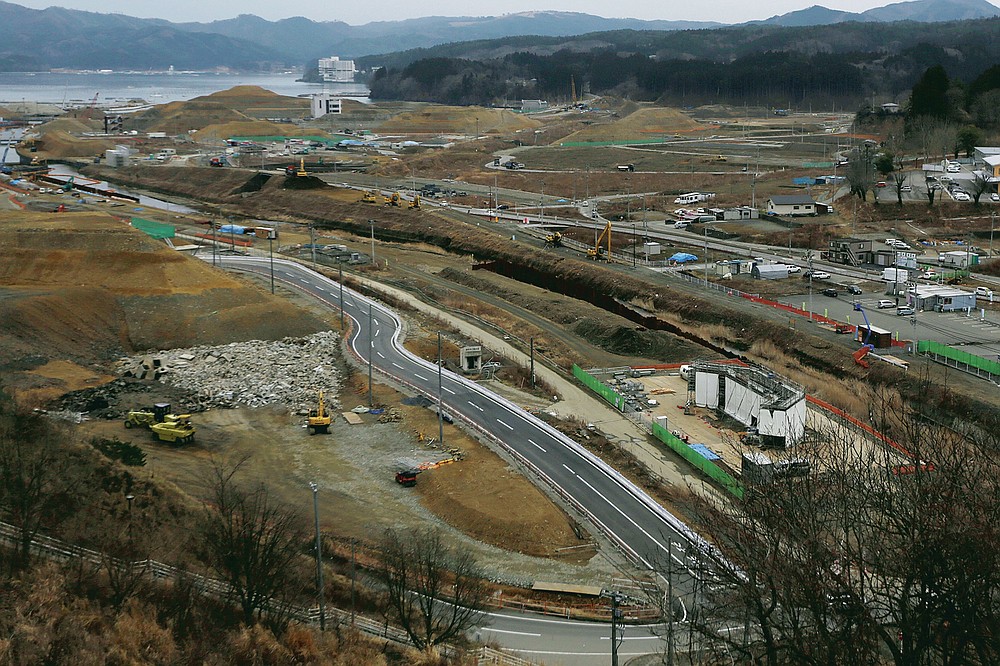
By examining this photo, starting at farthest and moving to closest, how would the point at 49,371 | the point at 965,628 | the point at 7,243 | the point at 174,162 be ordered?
the point at 174,162
the point at 7,243
the point at 49,371
the point at 965,628

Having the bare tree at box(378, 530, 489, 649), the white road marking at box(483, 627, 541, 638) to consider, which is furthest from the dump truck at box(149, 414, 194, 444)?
the white road marking at box(483, 627, 541, 638)

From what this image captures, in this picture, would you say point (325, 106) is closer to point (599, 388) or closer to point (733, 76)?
point (733, 76)

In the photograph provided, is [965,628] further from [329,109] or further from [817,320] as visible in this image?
[329,109]

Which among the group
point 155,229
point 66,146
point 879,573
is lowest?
point 879,573

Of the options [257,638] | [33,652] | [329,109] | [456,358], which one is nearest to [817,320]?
[456,358]

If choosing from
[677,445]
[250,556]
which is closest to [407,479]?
[677,445]

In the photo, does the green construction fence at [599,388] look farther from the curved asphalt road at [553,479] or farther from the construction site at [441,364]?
the curved asphalt road at [553,479]
